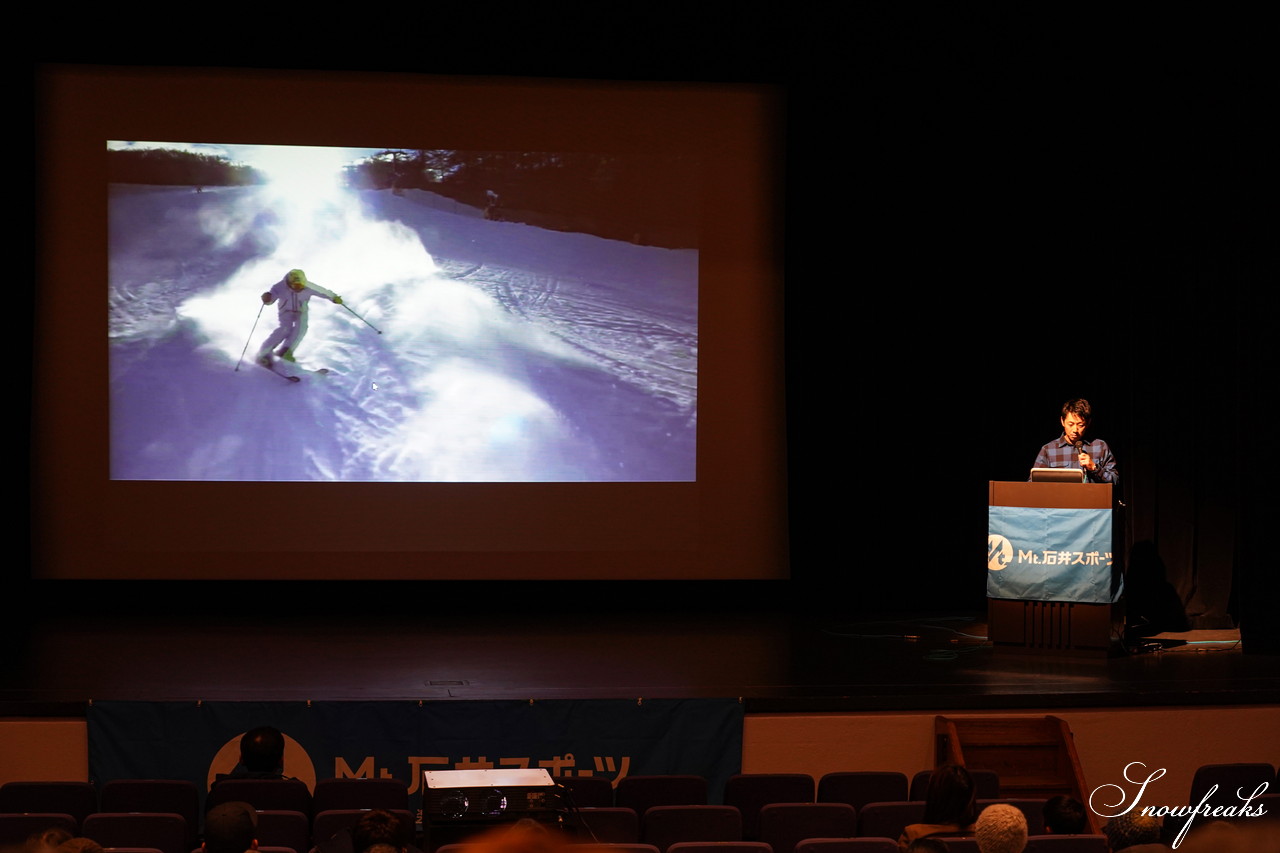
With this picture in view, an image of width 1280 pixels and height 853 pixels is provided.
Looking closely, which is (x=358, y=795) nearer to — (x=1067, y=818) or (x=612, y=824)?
(x=612, y=824)

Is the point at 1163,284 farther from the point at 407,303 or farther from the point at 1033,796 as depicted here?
the point at 407,303

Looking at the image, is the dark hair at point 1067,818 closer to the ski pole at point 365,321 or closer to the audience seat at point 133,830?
the audience seat at point 133,830

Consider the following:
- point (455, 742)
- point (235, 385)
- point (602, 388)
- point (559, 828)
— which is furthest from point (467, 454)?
point (559, 828)

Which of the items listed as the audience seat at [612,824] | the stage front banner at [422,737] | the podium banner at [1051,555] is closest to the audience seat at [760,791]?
the audience seat at [612,824]

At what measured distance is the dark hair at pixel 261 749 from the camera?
458cm

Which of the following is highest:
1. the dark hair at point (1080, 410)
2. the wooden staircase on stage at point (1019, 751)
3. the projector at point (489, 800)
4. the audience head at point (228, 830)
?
the dark hair at point (1080, 410)

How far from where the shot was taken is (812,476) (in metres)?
8.94

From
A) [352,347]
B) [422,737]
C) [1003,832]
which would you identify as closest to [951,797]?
[1003,832]

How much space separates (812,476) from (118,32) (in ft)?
17.0

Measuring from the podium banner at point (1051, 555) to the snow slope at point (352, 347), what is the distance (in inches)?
103

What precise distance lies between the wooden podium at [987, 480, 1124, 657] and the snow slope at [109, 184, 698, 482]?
2656 mm

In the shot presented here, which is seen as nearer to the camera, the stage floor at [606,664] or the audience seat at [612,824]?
the audience seat at [612,824]

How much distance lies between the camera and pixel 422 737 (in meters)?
5.77

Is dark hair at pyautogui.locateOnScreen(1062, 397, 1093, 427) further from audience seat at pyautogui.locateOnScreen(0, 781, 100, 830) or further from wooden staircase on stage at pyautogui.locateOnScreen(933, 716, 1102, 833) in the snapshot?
audience seat at pyautogui.locateOnScreen(0, 781, 100, 830)
